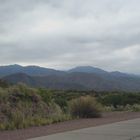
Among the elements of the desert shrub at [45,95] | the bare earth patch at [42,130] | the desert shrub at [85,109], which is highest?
the desert shrub at [45,95]

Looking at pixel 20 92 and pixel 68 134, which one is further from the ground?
pixel 20 92

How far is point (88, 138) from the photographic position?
15992mm

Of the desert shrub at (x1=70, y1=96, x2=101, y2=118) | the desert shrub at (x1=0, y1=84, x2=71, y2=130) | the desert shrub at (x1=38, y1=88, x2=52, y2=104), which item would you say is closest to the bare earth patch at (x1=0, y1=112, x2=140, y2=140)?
the desert shrub at (x1=0, y1=84, x2=71, y2=130)

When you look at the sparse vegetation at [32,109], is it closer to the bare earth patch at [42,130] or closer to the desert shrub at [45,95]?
the desert shrub at [45,95]

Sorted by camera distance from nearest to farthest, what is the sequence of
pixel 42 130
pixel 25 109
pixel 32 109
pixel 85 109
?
pixel 42 130, pixel 25 109, pixel 32 109, pixel 85 109

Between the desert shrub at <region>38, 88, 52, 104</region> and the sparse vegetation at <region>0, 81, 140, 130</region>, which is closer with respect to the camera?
the sparse vegetation at <region>0, 81, 140, 130</region>

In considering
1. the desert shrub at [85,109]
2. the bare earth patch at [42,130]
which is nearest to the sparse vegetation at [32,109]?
the desert shrub at [85,109]

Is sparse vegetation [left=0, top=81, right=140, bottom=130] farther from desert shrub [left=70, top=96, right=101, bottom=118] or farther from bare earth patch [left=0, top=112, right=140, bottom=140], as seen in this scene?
bare earth patch [left=0, top=112, right=140, bottom=140]

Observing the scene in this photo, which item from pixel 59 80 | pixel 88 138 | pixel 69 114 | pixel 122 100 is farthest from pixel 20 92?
pixel 59 80

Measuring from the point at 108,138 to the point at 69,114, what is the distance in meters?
11.3

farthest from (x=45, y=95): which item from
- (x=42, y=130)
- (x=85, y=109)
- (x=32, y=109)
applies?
(x=42, y=130)

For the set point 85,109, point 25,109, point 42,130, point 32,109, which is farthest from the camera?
point 85,109

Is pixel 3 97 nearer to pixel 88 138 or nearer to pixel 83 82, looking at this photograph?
pixel 88 138

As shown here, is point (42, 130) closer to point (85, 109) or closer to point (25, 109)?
point (25, 109)
